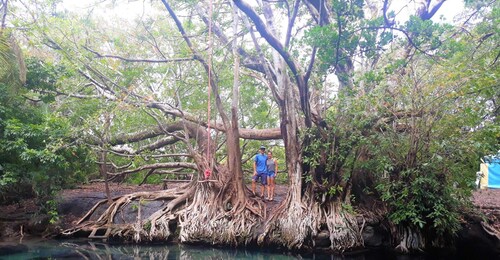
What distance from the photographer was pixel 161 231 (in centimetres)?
819

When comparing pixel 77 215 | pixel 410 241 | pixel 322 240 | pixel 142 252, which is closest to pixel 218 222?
pixel 142 252

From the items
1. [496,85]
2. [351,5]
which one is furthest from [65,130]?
[496,85]

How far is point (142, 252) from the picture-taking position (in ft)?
24.2

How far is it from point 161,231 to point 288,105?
384 cm

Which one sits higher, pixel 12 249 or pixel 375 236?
pixel 375 236

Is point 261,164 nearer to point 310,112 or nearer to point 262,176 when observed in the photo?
point 262,176

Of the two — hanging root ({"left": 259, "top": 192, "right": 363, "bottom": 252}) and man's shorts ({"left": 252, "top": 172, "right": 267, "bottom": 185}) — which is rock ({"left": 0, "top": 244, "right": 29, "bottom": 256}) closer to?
hanging root ({"left": 259, "top": 192, "right": 363, "bottom": 252})

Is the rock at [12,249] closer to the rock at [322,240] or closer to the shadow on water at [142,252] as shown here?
the shadow on water at [142,252]

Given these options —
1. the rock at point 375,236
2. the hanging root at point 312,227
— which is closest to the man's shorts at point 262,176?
the hanging root at point 312,227

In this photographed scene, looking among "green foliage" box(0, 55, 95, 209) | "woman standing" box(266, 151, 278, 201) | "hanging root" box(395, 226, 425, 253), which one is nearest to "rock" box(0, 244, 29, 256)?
"green foliage" box(0, 55, 95, 209)

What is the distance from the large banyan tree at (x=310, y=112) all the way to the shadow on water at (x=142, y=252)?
0.25 m

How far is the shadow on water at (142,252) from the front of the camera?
7016mm

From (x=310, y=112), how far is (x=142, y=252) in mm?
4333

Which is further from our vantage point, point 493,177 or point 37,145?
point 493,177
